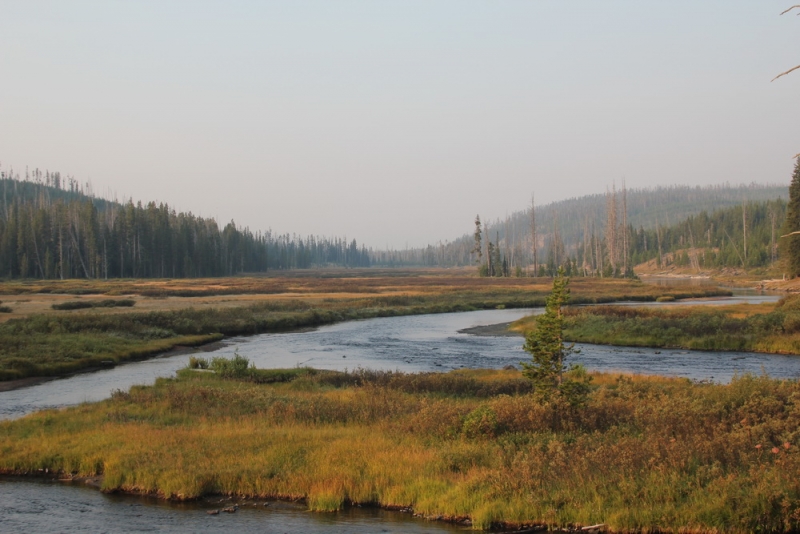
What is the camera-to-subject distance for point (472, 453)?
585 inches

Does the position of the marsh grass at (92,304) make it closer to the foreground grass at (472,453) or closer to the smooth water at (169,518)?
the foreground grass at (472,453)

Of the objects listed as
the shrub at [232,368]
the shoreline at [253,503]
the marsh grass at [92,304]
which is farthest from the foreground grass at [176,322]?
the shoreline at [253,503]

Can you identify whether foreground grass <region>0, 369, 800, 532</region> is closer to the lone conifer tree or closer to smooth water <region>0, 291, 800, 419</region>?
the lone conifer tree

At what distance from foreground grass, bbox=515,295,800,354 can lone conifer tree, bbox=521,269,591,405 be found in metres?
17.1

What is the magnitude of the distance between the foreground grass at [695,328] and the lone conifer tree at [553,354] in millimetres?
17104

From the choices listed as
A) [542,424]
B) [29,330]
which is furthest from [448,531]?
[29,330]

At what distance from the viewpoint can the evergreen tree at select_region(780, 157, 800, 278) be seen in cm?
8450

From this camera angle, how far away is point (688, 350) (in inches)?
1596

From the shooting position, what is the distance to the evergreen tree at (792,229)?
3327 inches

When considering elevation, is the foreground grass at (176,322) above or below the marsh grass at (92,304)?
below

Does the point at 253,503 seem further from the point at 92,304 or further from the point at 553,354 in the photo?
the point at 92,304

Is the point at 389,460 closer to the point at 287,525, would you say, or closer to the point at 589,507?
the point at 287,525

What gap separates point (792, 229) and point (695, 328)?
2012 inches

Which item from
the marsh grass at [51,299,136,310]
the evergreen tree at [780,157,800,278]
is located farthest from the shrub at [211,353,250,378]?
the evergreen tree at [780,157,800,278]
